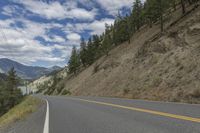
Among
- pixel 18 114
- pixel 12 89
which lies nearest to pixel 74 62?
pixel 12 89

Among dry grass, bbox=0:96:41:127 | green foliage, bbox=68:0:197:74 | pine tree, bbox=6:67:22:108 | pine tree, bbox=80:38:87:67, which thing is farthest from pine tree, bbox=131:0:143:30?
dry grass, bbox=0:96:41:127

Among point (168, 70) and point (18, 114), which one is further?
point (168, 70)

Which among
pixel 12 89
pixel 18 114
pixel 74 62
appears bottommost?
pixel 18 114

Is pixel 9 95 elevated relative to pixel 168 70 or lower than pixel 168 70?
lower

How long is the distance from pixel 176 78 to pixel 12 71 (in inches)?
2762

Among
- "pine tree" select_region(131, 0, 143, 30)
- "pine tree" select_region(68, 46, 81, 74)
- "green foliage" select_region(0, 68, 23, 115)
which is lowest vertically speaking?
"green foliage" select_region(0, 68, 23, 115)

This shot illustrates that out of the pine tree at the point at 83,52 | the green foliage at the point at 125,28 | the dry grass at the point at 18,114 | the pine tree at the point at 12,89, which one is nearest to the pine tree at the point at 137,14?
the green foliage at the point at 125,28

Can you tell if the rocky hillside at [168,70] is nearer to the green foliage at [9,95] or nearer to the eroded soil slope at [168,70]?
the eroded soil slope at [168,70]

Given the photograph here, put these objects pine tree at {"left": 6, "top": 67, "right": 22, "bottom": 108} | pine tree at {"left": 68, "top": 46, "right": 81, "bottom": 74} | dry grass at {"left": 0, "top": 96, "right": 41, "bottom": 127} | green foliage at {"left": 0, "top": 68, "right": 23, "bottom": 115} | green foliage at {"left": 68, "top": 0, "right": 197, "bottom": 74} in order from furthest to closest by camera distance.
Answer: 1. pine tree at {"left": 68, "top": 46, "right": 81, "bottom": 74}
2. pine tree at {"left": 6, "top": 67, "right": 22, "bottom": 108}
3. green foliage at {"left": 0, "top": 68, "right": 23, "bottom": 115}
4. green foliage at {"left": 68, "top": 0, "right": 197, "bottom": 74}
5. dry grass at {"left": 0, "top": 96, "right": 41, "bottom": 127}

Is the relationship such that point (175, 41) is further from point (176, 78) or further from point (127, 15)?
point (127, 15)

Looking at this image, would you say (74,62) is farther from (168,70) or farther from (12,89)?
(168,70)

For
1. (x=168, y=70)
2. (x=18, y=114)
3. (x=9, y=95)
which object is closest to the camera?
(x=18, y=114)

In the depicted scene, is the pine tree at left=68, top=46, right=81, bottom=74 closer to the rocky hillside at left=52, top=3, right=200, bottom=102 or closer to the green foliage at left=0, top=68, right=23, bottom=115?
the green foliage at left=0, top=68, right=23, bottom=115

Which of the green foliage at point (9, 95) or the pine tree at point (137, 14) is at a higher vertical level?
the pine tree at point (137, 14)
